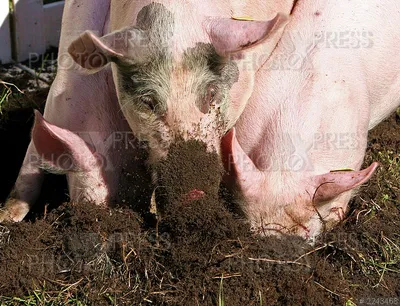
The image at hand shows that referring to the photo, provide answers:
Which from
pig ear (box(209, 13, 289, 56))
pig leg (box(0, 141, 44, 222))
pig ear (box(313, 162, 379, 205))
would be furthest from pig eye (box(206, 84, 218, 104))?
pig leg (box(0, 141, 44, 222))

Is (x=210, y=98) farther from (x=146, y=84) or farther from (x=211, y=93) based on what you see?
(x=146, y=84)

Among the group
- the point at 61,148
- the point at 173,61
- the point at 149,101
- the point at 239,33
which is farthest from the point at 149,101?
the point at 61,148

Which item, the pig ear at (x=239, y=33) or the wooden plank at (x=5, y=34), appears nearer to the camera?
the pig ear at (x=239, y=33)

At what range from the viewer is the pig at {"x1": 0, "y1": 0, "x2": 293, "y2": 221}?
337cm

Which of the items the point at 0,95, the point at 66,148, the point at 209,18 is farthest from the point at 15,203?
the point at 209,18

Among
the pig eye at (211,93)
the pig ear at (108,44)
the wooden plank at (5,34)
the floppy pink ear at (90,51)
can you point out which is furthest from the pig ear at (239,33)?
the wooden plank at (5,34)

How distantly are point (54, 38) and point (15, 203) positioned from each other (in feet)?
7.89

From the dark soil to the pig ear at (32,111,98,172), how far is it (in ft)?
0.70

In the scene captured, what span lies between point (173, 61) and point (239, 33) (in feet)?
1.04

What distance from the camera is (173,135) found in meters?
3.47

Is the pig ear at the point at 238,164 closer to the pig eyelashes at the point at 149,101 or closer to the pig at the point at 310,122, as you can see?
the pig at the point at 310,122

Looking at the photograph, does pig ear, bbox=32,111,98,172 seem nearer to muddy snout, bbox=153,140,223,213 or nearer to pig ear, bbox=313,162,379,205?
muddy snout, bbox=153,140,223,213

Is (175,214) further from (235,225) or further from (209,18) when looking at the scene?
(209,18)

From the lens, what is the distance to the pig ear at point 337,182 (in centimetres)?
372
